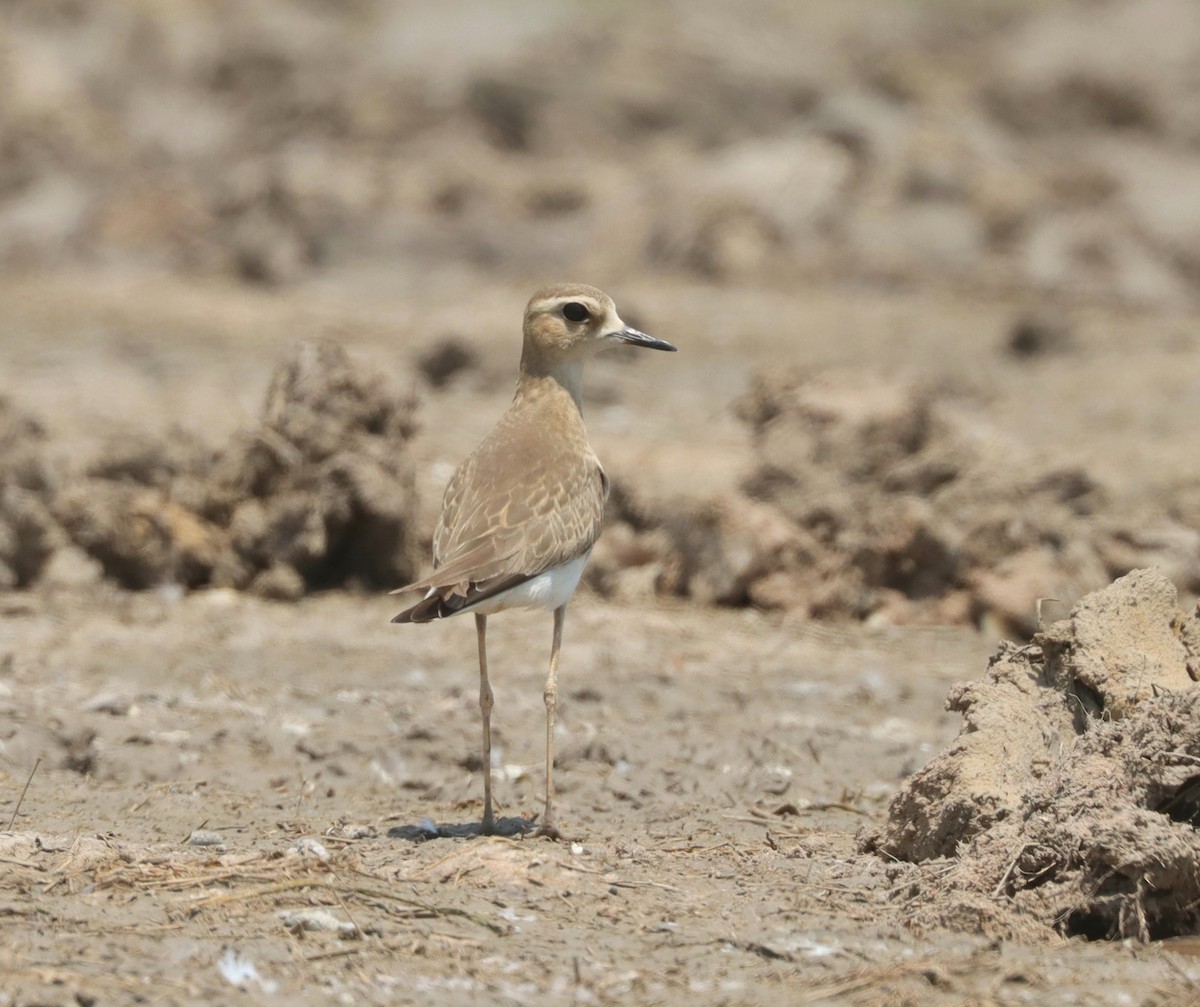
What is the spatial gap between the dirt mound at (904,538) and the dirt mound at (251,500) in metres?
1.66

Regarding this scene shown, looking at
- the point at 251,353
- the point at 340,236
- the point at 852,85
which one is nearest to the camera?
the point at 251,353

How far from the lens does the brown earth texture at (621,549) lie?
5.14 meters

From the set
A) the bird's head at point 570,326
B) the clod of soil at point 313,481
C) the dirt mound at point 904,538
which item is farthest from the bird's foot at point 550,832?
the dirt mound at point 904,538

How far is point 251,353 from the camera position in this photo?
15750 millimetres

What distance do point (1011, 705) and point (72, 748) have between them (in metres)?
3.61

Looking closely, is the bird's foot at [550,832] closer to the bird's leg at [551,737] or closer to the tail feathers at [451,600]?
the bird's leg at [551,737]

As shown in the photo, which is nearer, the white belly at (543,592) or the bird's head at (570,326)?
the white belly at (543,592)

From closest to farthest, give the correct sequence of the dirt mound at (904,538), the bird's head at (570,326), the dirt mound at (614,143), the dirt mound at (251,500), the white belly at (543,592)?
the white belly at (543,592) → the bird's head at (570,326) → the dirt mound at (251,500) → the dirt mound at (904,538) → the dirt mound at (614,143)

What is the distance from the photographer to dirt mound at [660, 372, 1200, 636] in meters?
10.1

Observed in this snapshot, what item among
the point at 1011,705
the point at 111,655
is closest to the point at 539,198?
the point at 111,655

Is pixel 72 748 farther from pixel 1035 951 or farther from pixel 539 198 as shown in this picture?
pixel 539 198

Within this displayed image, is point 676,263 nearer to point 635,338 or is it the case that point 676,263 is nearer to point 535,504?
point 635,338

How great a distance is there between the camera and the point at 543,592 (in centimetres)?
645

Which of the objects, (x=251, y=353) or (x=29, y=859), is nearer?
(x=29, y=859)
